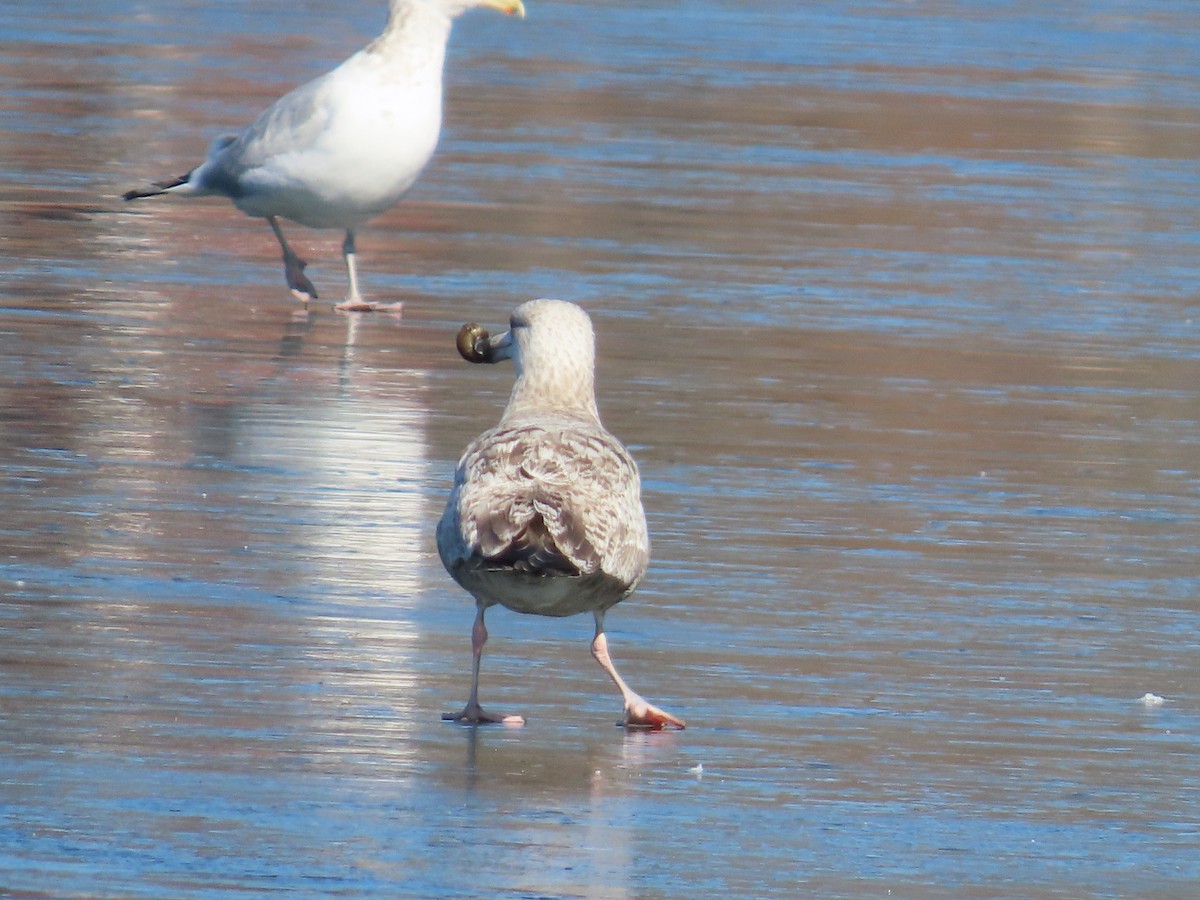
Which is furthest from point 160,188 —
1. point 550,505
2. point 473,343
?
point 550,505

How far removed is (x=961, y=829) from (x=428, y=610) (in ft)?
6.55

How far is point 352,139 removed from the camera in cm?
1145

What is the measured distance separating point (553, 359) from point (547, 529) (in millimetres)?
1149

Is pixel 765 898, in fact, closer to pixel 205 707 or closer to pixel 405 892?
pixel 405 892

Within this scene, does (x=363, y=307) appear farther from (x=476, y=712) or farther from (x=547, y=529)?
(x=547, y=529)

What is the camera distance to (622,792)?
5273mm

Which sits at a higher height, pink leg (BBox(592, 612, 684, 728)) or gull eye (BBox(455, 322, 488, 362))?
gull eye (BBox(455, 322, 488, 362))

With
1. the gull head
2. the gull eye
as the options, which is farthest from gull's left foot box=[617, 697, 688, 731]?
the gull eye

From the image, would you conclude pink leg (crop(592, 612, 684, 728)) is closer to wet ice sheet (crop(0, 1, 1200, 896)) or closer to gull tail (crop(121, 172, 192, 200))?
wet ice sheet (crop(0, 1, 1200, 896))

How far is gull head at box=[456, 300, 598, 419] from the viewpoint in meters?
6.47

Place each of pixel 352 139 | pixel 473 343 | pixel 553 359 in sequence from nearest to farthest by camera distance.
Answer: pixel 553 359, pixel 473 343, pixel 352 139

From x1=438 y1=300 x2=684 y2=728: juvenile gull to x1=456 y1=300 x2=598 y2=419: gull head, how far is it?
204 millimetres

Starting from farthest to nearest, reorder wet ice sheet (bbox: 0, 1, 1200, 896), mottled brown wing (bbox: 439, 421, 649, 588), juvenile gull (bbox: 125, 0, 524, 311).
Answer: juvenile gull (bbox: 125, 0, 524, 311), mottled brown wing (bbox: 439, 421, 649, 588), wet ice sheet (bbox: 0, 1, 1200, 896)

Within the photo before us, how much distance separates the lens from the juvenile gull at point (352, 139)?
11.5 m
